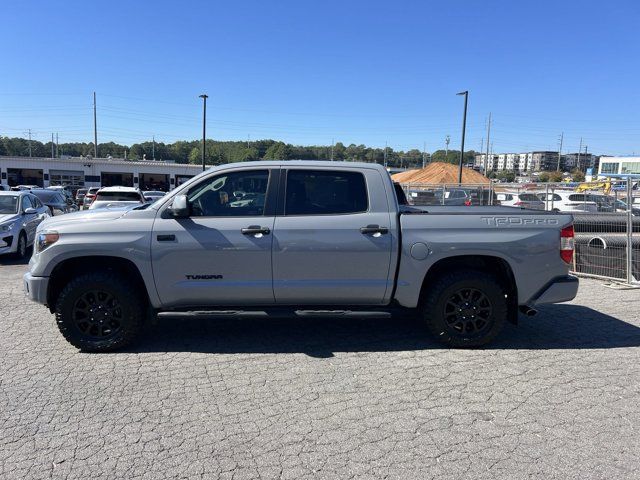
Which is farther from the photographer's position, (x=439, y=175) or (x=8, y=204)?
(x=439, y=175)

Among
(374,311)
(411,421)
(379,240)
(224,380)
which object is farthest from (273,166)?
(411,421)

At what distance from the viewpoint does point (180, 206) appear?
4469 millimetres

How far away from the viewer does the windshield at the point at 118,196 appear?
46.6ft

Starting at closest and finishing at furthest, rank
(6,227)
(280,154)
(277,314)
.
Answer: (277,314) < (6,227) < (280,154)

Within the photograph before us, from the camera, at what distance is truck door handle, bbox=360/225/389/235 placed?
465 cm

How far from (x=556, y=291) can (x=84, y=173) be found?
63.5m

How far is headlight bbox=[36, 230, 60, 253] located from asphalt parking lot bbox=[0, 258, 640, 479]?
1069 millimetres

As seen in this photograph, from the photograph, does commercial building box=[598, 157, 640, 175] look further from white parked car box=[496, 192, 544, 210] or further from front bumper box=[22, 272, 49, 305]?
front bumper box=[22, 272, 49, 305]

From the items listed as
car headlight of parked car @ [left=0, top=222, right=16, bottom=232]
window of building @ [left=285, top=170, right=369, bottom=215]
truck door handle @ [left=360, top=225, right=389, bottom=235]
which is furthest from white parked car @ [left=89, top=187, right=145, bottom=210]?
truck door handle @ [left=360, top=225, right=389, bottom=235]

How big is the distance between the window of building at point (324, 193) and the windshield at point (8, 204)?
30.0 feet

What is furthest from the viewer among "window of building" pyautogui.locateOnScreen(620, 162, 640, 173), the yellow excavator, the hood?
"window of building" pyautogui.locateOnScreen(620, 162, 640, 173)

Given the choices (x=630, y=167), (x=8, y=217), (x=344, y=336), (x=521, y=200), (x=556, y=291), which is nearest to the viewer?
(x=556, y=291)

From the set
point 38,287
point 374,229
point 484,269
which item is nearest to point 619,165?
point 484,269

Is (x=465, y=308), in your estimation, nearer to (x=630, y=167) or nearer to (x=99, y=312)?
(x=99, y=312)
